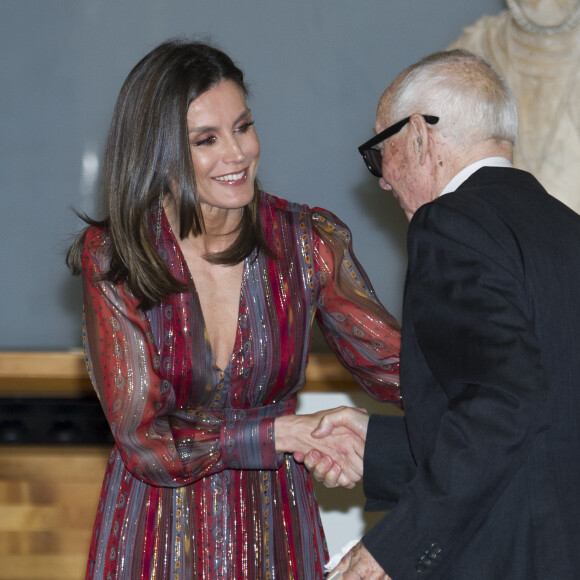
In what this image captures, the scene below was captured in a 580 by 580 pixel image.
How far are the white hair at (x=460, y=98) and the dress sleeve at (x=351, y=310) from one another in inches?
17.0

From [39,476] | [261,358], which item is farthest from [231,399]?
[39,476]

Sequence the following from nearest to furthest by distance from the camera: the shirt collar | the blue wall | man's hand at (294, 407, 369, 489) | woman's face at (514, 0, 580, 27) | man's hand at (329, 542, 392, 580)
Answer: man's hand at (329, 542, 392, 580), the shirt collar, man's hand at (294, 407, 369, 489), woman's face at (514, 0, 580, 27), the blue wall

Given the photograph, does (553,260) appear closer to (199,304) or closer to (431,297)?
(431,297)

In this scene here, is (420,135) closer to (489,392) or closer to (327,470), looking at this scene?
(489,392)

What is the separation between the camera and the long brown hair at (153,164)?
199cm

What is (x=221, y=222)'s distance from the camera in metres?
2.12

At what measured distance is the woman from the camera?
194 cm

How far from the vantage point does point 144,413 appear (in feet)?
6.26

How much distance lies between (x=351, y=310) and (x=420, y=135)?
1.72ft

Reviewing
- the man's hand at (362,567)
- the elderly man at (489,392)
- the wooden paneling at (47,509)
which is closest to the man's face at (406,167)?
the elderly man at (489,392)

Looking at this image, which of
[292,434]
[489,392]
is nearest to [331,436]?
[292,434]

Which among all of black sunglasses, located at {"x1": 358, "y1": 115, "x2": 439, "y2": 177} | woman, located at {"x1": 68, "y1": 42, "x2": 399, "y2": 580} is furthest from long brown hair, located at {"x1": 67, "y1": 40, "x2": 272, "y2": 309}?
black sunglasses, located at {"x1": 358, "y1": 115, "x2": 439, "y2": 177}

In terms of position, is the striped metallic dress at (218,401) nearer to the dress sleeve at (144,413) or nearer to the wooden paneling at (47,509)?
the dress sleeve at (144,413)

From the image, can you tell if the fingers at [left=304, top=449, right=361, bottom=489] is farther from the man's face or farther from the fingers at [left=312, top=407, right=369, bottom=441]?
the man's face
